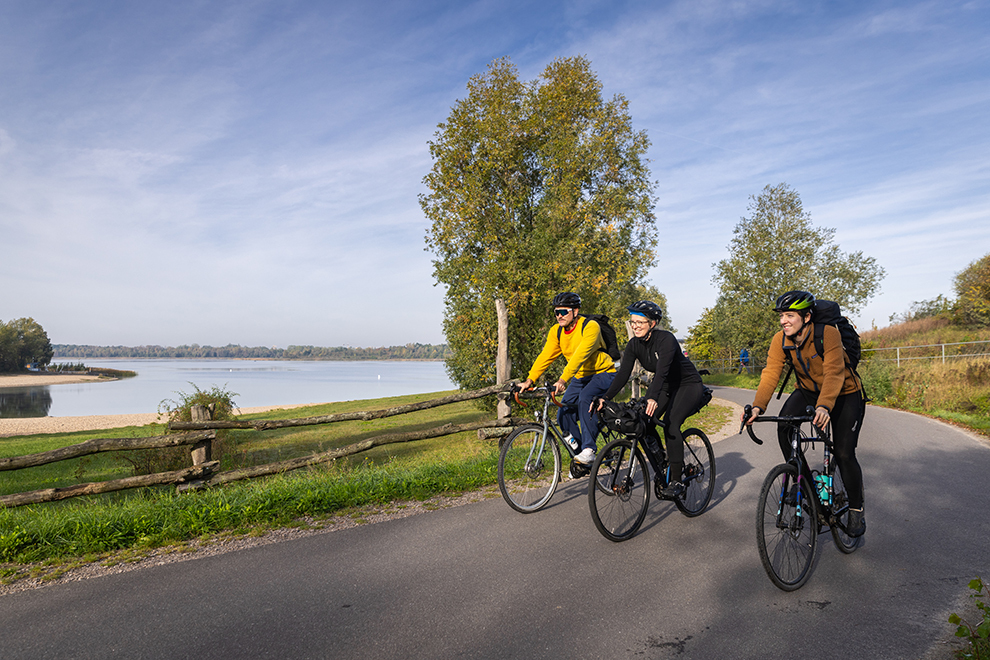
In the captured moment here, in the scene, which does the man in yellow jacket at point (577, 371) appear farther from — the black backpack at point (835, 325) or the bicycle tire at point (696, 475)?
the black backpack at point (835, 325)

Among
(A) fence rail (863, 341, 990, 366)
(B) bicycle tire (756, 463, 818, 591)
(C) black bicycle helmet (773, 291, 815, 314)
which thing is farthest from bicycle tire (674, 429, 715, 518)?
(A) fence rail (863, 341, 990, 366)

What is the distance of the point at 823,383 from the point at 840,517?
1.13 metres

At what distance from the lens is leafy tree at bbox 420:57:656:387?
19.0 meters

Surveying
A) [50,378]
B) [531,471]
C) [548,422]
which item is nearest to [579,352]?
[548,422]

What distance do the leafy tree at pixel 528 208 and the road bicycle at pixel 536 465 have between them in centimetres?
1260

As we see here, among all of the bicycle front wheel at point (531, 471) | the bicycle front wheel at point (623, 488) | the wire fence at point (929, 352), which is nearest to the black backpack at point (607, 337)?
the bicycle front wheel at point (531, 471)

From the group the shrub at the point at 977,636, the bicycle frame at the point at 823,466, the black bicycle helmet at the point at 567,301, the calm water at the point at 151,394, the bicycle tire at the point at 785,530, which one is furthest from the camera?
the calm water at the point at 151,394

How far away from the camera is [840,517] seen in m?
4.35

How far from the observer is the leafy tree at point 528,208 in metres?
19.0

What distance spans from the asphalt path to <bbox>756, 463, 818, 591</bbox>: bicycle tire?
139 mm

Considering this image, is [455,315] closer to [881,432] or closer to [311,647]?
[881,432]

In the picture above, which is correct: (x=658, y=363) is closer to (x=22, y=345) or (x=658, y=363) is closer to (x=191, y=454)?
(x=191, y=454)

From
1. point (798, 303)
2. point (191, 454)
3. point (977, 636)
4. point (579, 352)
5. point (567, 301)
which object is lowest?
point (977, 636)

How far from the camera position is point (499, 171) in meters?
20.0
